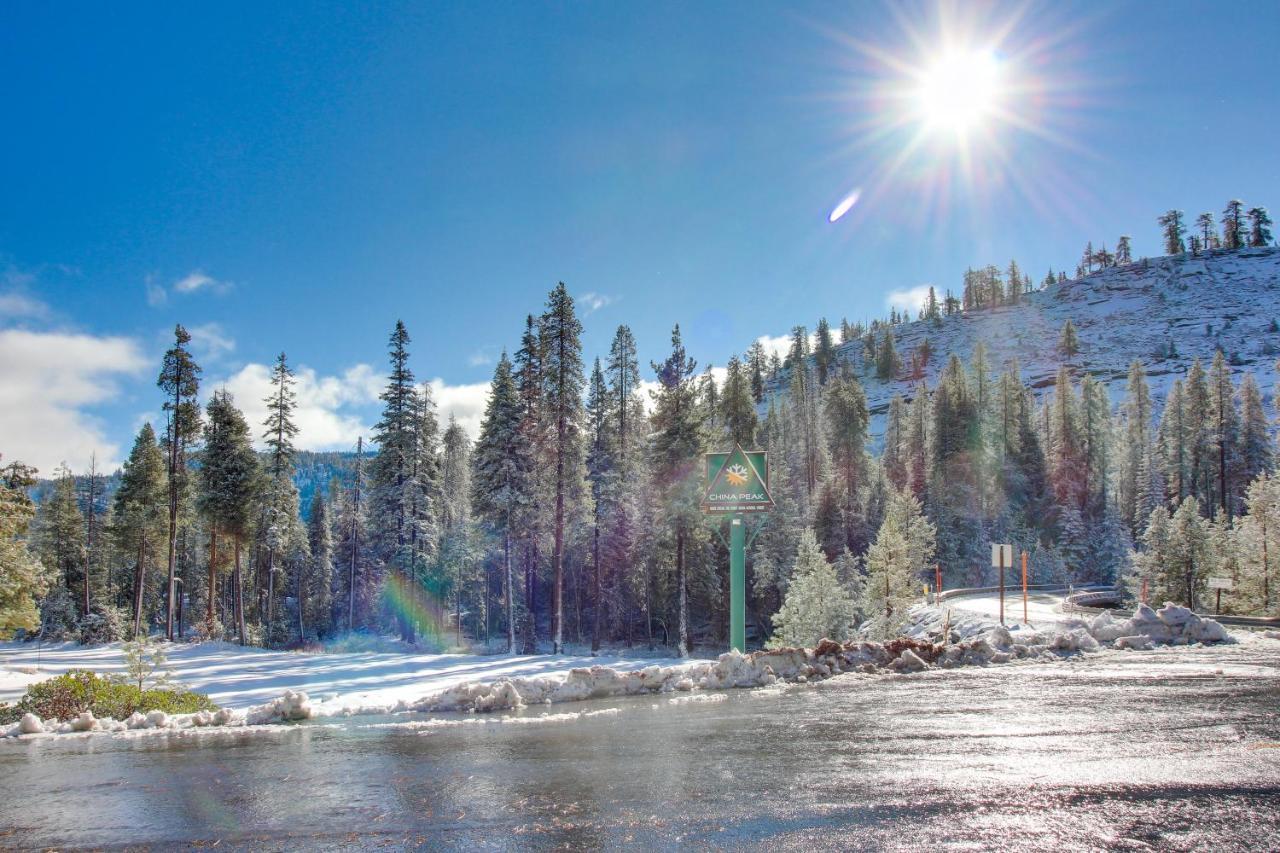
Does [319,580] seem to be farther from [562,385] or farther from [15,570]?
[15,570]

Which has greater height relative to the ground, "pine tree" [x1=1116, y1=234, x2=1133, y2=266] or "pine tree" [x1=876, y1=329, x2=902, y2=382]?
"pine tree" [x1=1116, y1=234, x2=1133, y2=266]

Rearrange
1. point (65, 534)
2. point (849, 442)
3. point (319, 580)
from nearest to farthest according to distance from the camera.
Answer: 1. point (65, 534)
2. point (849, 442)
3. point (319, 580)

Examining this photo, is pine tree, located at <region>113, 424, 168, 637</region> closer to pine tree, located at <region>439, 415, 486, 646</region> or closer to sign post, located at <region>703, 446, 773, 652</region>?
pine tree, located at <region>439, 415, 486, 646</region>

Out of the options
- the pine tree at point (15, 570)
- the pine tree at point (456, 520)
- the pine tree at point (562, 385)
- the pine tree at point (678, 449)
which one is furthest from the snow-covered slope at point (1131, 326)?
the pine tree at point (15, 570)

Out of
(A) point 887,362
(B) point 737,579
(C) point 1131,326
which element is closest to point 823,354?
(A) point 887,362

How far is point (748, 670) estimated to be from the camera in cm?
1395

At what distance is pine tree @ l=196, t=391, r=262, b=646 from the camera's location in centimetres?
3597

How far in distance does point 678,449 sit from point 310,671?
1841 cm

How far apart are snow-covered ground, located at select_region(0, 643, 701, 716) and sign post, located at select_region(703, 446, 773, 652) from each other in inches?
134

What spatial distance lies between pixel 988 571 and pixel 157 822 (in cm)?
6534

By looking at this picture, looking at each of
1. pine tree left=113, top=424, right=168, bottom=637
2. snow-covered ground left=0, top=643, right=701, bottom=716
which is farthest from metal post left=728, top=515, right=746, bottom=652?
pine tree left=113, top=424, right=168, bottom=637

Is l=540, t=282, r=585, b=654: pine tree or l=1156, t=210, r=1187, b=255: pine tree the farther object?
l=1156, t=210, r=1187, b=255: pine tree

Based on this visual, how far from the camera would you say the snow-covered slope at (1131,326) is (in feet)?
416

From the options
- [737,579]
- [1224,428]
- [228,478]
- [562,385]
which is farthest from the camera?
[1224,428]
